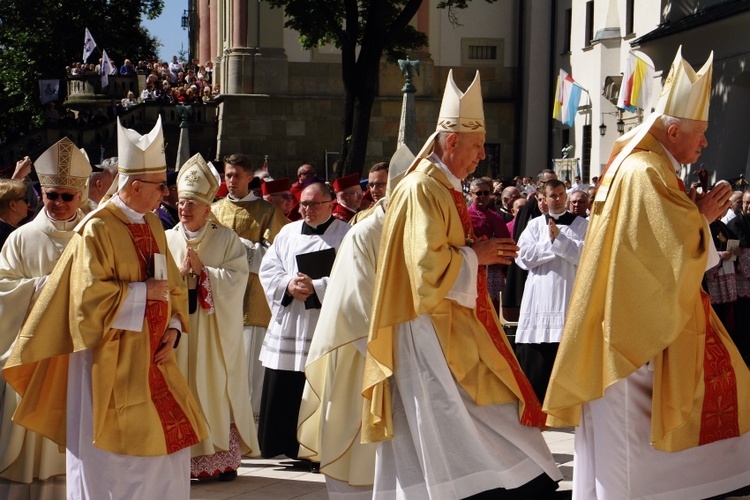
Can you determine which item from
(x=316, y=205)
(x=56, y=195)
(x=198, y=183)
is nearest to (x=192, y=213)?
(x=198, y=183)

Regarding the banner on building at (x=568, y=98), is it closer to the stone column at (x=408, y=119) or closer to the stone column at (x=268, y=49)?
the stone column at (x=268, y=49)

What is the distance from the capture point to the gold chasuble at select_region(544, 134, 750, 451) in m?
5.82

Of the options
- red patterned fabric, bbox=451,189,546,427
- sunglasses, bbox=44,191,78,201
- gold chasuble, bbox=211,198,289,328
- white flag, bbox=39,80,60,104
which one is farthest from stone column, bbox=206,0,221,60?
red patterned fabric, bbox=451,189,546,427

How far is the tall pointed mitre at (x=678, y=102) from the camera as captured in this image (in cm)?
608

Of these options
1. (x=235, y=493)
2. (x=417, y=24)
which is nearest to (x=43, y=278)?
(x=235, y=493)

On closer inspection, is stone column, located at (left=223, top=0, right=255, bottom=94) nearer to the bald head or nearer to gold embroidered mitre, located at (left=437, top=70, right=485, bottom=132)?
the bald head

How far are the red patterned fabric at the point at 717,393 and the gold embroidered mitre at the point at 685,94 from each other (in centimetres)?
87

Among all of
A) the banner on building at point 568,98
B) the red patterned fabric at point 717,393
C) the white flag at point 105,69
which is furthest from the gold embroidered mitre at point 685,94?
the white flag at point 105,69

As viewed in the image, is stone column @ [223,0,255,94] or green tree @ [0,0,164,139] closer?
stone column @ [223,0,255,94]

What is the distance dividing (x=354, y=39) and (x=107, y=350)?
20210 mm

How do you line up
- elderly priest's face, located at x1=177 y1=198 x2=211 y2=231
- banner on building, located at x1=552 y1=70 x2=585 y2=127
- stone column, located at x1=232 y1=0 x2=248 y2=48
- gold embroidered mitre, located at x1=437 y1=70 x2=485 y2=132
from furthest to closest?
stone column, located at x1=232 y1=0 x2=248 y2=48 < banner on building, located at x1=552 y1=70 x2=585 y2=127 < elderly priest's face, located at x1=177 y1=198 x2=211 y2=231 < gold embroidered mitre, located at x1=437 y1=70 x2=485 y2=132

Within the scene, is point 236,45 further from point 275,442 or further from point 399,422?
point 399,422

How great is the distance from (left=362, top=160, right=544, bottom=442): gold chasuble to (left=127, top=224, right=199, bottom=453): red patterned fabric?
877mm

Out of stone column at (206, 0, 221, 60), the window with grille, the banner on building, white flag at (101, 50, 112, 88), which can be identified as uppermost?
stone column at (206, 0, 221, 60)
